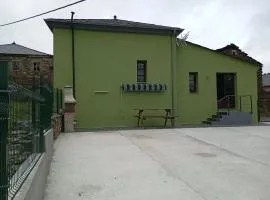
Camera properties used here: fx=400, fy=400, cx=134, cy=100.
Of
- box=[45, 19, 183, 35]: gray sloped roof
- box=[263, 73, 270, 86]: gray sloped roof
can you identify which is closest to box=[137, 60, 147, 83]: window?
box=[45, 19, 183, 35]: gray sloped roof

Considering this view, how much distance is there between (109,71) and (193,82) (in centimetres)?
509

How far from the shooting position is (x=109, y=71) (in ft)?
64.5

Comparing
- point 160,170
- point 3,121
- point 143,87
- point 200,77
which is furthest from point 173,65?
point 3,121

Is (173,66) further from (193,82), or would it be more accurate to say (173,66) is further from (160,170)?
(160,170)

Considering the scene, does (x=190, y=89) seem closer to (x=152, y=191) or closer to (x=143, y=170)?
(x=143, y=170)

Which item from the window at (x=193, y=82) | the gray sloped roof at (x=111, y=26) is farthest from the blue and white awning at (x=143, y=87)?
the gray sloped roof at (x=111, y=26)

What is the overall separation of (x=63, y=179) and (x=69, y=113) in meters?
9.93

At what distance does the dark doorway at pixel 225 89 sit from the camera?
2281cm

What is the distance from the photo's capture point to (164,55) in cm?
2069

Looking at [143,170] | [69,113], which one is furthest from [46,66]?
[143,170]

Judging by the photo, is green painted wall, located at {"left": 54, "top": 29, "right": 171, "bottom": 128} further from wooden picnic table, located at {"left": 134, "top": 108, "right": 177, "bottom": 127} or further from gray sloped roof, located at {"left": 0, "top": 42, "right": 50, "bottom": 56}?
gray sloped roof, located at {"left": 0, "top": 42, "right": 50, "bottom": 56}

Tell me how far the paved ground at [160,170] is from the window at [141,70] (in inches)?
309

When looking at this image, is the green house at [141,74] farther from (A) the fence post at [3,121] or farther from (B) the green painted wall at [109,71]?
(A) the fence post at [3,121]

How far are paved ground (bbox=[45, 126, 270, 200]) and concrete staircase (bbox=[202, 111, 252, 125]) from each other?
7681 millimetres
